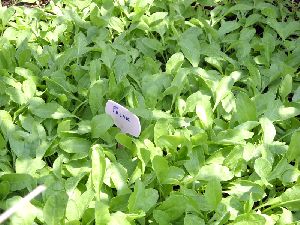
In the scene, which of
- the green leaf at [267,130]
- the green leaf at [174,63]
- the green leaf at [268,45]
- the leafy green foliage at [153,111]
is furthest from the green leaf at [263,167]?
the green leaf at [268,45]

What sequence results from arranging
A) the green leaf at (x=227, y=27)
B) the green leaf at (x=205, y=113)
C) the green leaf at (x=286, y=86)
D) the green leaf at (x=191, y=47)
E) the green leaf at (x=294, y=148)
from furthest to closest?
the green leaf at (x=227, y=27) < the green leaf at (x=191, y=47) < the green leaf at (x=286, y=86) < the green leaf at (x=205, y=113) < the green leaf at (x=294, y=148)

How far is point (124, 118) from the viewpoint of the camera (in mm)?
1397

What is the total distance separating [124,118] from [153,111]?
12 centimetres

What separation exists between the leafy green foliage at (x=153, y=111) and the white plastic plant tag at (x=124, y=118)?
0.11 feet

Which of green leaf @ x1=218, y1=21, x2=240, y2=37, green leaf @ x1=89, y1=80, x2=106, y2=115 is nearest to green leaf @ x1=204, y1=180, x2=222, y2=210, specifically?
green leaf @ x1=89, y1=80, x2=106, y2=115

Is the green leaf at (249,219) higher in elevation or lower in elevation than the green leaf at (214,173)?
lower

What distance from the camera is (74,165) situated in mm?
1365

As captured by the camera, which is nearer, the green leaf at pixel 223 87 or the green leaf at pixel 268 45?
the green leaf at pixel 223 87

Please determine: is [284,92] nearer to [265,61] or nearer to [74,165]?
[265,61]

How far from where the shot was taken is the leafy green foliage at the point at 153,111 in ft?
4.01

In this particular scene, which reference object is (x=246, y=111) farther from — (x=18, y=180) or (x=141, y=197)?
(x=18, y=180)

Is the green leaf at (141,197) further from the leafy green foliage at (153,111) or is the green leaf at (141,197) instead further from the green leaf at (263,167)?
the green leaf at (263,167)

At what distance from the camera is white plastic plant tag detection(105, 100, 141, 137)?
4.46 feet

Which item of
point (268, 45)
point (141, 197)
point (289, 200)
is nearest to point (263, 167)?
point (289, 200)
